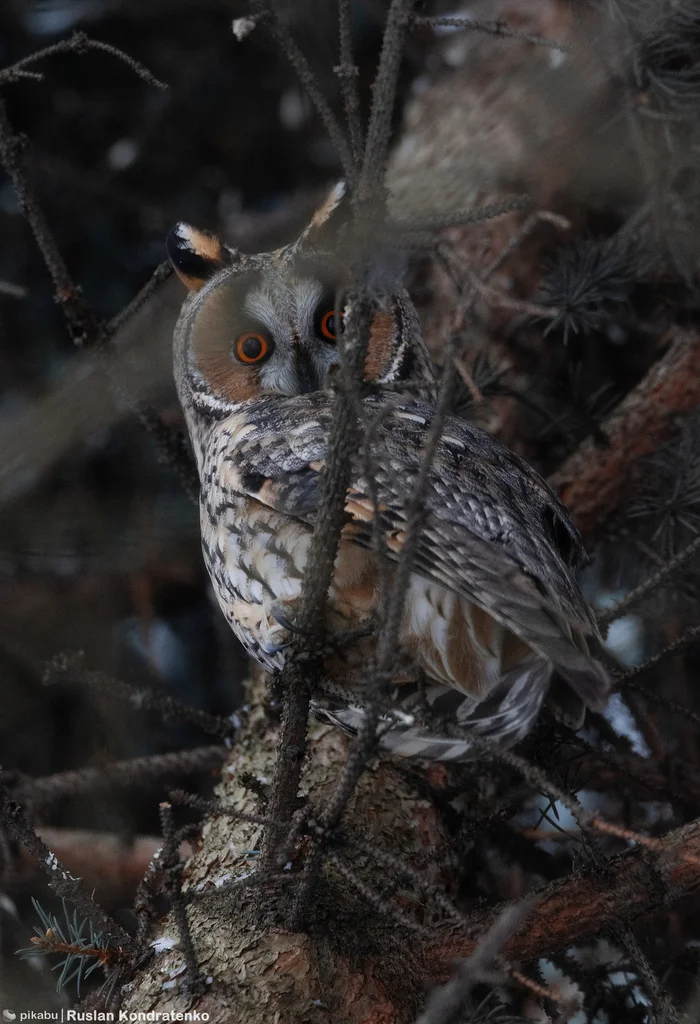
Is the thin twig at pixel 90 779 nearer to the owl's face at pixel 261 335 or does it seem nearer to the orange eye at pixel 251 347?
the owl's face at pixel 261 335

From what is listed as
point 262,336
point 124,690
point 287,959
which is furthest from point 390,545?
point 262,336

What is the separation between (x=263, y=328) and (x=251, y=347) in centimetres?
7

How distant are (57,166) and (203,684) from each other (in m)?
2.04

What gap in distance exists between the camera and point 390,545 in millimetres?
1852

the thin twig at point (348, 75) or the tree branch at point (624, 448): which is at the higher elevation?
the thin twig at point (348, 75)

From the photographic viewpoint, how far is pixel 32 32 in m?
3.54

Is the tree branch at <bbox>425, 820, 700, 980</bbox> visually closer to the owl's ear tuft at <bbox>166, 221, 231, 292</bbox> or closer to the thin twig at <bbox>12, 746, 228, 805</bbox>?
the thin twig at <bbox>12, 746, 228, 805</bbox>

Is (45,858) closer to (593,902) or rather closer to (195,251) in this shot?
(593,902)

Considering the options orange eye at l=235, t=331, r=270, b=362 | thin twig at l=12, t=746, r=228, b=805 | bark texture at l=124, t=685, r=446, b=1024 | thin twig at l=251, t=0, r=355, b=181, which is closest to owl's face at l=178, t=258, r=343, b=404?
orange eye at l=235, t=331, r=270, b=362

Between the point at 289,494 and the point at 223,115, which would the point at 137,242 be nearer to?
the point at 223,115

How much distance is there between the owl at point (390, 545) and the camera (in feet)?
5.54

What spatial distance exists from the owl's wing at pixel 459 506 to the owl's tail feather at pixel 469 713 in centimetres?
16

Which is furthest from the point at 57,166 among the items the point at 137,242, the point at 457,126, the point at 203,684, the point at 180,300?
the point at 203,684

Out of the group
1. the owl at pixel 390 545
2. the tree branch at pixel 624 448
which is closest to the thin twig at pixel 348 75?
the owl at pixel 390 545
